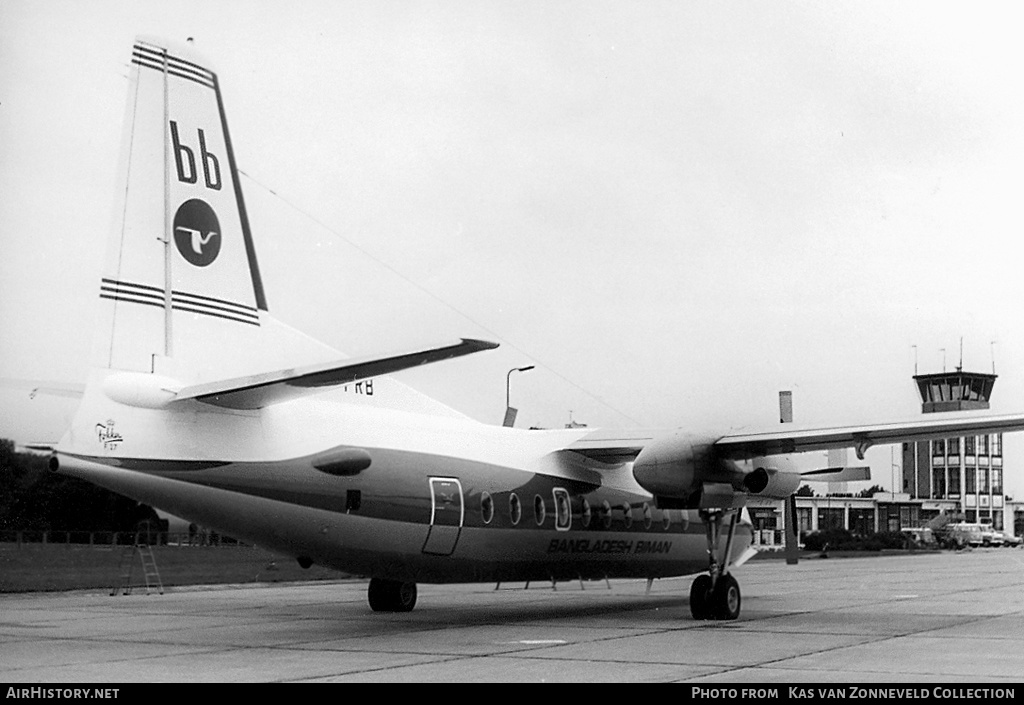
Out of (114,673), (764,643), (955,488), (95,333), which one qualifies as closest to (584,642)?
(764,643)

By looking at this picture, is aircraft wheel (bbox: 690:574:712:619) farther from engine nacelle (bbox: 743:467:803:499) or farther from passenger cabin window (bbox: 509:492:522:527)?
passenger cabin window (bbox: 509:492:522:527)

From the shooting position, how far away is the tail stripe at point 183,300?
1342 cm

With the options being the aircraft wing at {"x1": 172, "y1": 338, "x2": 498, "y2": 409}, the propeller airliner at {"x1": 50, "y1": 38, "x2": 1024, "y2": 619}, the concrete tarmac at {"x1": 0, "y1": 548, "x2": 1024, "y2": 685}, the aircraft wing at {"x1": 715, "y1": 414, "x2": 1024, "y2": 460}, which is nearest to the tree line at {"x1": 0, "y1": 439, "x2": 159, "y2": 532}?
the concrete tarmac at {"x1": 0, "y1": 548, "x2": 1024, "y2": 685}

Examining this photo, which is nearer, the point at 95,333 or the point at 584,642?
the point at 95,333

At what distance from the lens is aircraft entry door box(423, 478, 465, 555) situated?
16078 mm

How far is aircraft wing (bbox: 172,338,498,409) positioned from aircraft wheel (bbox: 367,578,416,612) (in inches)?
270

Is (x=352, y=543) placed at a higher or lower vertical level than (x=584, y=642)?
higher

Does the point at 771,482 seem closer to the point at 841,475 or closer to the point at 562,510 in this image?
the point at 562,510

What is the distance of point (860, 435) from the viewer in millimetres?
17391

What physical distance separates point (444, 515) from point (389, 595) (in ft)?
13.4

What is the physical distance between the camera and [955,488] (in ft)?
358
